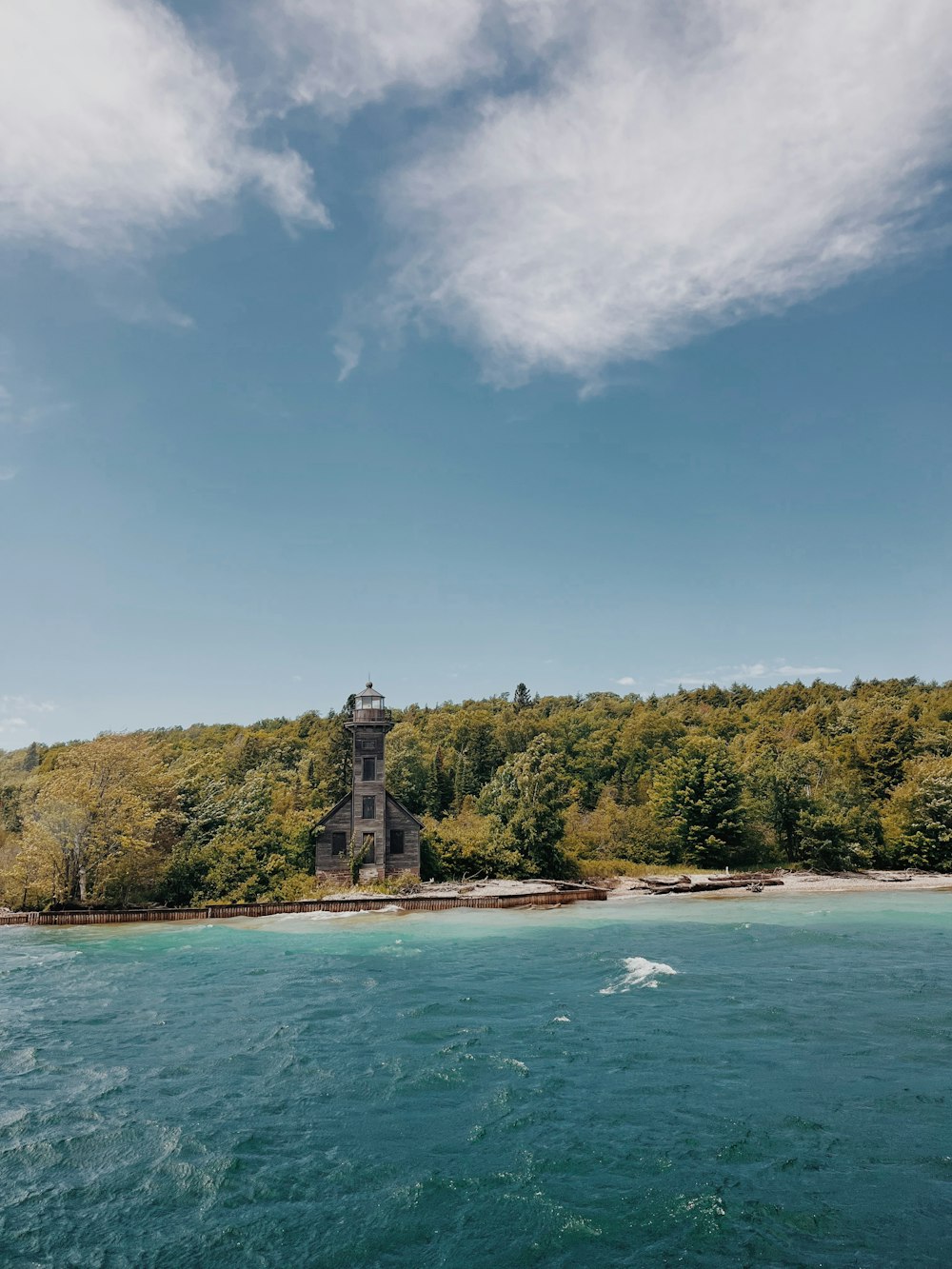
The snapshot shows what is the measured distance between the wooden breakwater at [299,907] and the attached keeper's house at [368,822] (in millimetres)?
3816

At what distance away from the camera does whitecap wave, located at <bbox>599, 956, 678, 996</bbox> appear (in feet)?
79.6

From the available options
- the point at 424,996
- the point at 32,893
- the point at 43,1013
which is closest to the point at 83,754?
the point at 32,893

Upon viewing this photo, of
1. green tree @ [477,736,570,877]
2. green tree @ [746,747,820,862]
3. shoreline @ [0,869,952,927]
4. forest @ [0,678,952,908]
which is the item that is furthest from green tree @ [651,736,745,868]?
green tree @ [477,736,570,877]

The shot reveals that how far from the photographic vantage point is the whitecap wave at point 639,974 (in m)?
24.3

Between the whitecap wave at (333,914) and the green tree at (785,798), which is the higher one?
the green tree at (785,798)

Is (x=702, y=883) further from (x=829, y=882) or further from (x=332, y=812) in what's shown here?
(x=332, y=812)

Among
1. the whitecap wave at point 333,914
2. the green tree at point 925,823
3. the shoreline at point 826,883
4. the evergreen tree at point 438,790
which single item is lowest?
the shoreline at point 826,883

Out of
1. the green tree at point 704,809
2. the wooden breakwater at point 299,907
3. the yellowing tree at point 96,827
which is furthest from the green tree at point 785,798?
the yellowing tree at point 96,827

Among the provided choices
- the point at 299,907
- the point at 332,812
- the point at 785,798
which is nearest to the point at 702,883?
the point at 785,798

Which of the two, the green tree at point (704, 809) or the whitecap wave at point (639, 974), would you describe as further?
the green tree at point (704, 809)

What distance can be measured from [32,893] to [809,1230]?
150 feet

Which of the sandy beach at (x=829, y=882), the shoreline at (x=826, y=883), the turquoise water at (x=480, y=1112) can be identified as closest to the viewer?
the turquoise water at (x=480, y=1112)

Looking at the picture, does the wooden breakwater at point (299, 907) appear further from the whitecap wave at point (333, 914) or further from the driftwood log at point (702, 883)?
the driftwood log at point (702, 883)

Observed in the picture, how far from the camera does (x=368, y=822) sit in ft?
162
